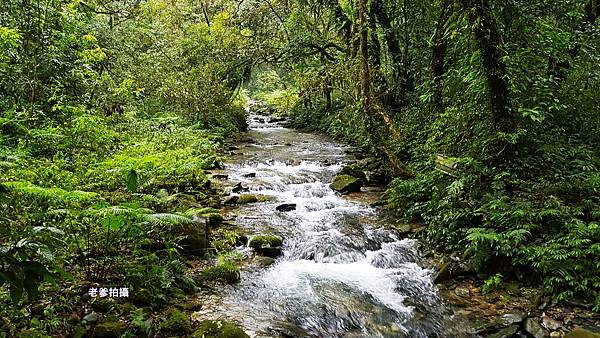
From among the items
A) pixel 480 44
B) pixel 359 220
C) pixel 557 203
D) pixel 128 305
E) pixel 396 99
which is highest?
pixel 480 44

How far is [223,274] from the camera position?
6.09 m

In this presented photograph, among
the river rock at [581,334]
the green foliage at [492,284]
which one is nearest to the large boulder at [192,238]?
the green foliage at [492,284]

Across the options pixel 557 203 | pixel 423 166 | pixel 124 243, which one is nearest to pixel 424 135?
pixel 423 166

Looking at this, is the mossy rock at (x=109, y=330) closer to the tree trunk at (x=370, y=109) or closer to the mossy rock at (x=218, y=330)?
the mossy rock at (x=218, y=330)

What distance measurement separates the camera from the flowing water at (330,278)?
5207 millimetres

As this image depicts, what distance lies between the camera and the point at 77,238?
491 centimetres

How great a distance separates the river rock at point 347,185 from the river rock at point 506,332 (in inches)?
245

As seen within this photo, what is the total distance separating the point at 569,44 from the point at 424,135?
4.00m

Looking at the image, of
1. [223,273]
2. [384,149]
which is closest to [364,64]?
[384,149]

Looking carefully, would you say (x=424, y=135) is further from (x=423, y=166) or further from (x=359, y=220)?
(x=359, y=220)

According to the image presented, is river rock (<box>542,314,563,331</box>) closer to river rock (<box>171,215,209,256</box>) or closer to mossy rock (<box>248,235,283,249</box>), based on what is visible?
mossy rock (<box>248,235,283,249</box>)

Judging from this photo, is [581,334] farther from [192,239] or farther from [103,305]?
[192,239]

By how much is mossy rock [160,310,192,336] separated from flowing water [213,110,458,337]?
67 centimetres

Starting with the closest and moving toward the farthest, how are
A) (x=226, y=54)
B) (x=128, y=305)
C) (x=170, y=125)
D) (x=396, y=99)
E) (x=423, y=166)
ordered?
(x=128, y=305), (x=423, y=166), (x=170, y=125), (x=396, y=99), (x=226, y=54)
